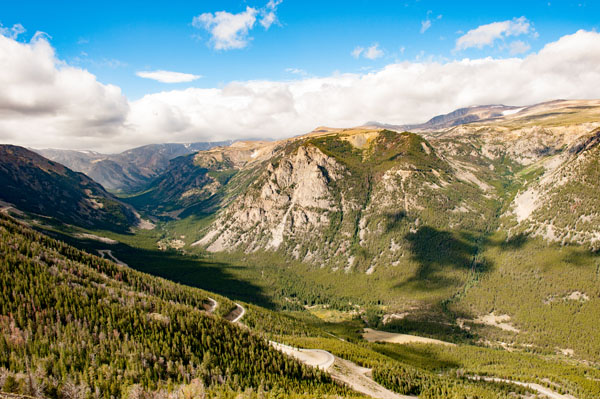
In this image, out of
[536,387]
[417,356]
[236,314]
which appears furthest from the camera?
[236,314]

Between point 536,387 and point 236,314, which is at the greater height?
point 236,314

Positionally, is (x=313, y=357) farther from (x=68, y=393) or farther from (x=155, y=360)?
(x=68, y=393)

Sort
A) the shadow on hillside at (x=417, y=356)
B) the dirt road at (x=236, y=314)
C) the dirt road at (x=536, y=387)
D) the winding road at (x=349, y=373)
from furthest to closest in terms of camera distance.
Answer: the dirt road at (x=236, y=314) → the shadow on hillside at (x=417, y=356) → the dirt road at (x=536, y=387) → the winding road at (x=349, y=373)

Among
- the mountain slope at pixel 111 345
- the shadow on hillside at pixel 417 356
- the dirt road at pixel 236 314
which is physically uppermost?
the mountain slope at pixel 111 345

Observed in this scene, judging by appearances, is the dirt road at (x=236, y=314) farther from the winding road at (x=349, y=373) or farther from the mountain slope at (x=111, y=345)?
the mountain slope at (x=111, y=345)

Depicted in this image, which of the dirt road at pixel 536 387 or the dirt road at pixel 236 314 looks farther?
the dirt road at pixel 236 314

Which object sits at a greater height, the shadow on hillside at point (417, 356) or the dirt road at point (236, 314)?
the dirt road at point (236, 314)

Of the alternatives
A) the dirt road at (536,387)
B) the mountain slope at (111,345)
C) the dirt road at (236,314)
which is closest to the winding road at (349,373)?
the dirt road at (536,387)

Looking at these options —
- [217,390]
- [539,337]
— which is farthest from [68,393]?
[539,337]

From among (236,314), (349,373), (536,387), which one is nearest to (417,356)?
(536,387)

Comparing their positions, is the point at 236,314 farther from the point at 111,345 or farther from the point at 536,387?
the point at 536,387

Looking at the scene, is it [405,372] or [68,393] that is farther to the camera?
[405,372]
